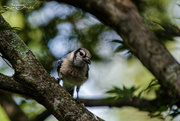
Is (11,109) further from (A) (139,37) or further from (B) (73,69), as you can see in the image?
(A) (139,37)

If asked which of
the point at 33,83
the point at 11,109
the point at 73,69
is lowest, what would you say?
the point at 33,83

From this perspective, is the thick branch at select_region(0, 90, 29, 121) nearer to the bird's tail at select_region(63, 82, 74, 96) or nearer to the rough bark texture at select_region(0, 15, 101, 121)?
the bird's tail at select_region(63, 82, 74, 96)

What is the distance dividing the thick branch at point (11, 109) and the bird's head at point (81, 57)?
1.32 meters

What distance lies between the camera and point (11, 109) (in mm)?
4445

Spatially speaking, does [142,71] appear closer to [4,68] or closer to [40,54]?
[40,54]

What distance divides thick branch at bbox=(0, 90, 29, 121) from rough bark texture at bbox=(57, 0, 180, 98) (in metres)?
2.29

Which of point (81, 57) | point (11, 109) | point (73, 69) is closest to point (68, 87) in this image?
point (73, 69)

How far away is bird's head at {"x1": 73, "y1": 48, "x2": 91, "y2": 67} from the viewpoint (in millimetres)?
4227

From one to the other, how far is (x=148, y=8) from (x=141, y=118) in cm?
188

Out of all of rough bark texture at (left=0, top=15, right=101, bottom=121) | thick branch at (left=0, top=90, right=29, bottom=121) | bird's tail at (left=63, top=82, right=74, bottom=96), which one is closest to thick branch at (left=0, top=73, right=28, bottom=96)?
rough bark texture at (left=0, top=15, right=101, bottom=121)

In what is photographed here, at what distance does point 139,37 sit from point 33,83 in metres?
1.27

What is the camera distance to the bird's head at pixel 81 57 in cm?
423

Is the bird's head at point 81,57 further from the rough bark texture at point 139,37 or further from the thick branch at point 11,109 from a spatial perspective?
the thick branch at point 11,109

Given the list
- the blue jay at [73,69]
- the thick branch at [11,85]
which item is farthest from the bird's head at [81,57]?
the thick branch at [11,85]
